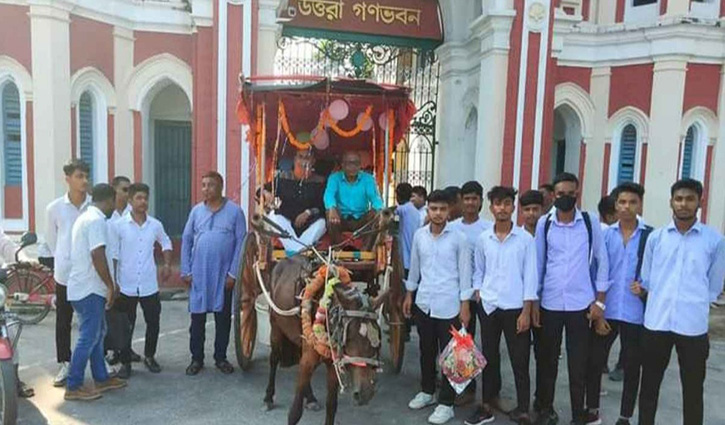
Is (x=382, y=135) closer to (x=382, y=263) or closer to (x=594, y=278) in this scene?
(x=382, y=263)

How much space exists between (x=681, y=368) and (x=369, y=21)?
28.5 feet

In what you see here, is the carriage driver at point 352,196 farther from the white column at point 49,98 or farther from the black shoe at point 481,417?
the white column at point 49,98

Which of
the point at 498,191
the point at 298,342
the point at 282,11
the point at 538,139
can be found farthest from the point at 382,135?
the point at 282,11

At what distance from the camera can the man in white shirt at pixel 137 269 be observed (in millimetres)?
4980

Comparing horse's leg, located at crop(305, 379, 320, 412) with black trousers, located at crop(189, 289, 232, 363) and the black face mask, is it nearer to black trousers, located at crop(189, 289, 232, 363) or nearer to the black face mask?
black trousers, located at crop(189, 289, 232, 363)

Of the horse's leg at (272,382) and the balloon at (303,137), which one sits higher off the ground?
the balloon at (303,137)

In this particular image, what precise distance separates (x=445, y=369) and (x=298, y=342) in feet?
3.62

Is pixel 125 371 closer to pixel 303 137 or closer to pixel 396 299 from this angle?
pixel 396 299

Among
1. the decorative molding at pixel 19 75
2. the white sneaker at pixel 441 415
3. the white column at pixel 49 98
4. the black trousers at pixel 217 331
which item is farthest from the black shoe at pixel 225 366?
the decorative molding at pixel 19 75

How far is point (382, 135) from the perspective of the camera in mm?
5918

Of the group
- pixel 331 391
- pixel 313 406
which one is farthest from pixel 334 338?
pixel 313 406

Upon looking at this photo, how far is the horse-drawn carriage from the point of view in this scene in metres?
4.16

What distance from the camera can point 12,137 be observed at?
26.5ft

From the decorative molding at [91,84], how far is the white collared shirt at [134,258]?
14.9 ft
